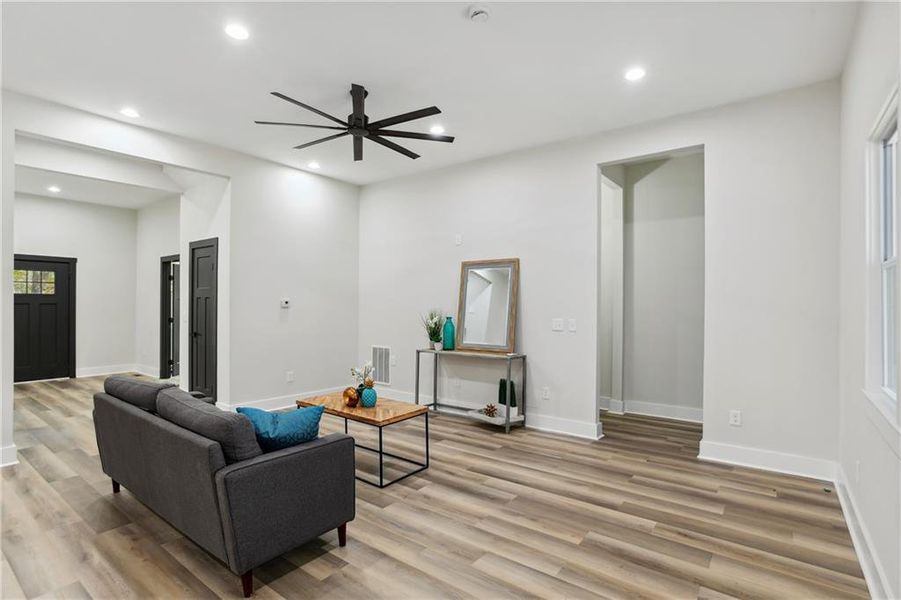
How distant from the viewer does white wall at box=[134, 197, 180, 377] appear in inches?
322

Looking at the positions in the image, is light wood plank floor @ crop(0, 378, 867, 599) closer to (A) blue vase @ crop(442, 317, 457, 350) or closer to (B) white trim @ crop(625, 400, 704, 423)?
(B) white trim @ crop(625, 400, 704, 423)

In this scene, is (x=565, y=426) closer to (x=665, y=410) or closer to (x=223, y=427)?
(x=665, y=410)

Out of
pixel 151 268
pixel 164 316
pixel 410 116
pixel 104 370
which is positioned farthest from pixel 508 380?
pixel 104 370

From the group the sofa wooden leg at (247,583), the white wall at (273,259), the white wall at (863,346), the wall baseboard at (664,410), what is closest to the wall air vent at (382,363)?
the white wall at (273,259)

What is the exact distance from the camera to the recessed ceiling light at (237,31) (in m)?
2.95

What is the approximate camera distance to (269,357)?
5.81 meters

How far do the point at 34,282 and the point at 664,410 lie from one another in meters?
9.78

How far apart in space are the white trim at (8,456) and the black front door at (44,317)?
196 inches

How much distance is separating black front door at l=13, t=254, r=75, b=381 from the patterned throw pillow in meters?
7.66

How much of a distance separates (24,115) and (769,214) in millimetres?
6196

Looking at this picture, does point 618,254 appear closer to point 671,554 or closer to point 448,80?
point 448,80

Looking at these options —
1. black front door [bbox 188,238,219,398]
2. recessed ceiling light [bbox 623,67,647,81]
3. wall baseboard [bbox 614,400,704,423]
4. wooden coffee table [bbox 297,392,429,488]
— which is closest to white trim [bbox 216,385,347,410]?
black front door [bbox 188,238,219,398]

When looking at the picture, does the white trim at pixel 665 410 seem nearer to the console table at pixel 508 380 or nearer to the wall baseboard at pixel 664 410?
the wall baseboard at pixel 664 410

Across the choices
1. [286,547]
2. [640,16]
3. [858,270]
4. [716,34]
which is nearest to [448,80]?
[640,16]
